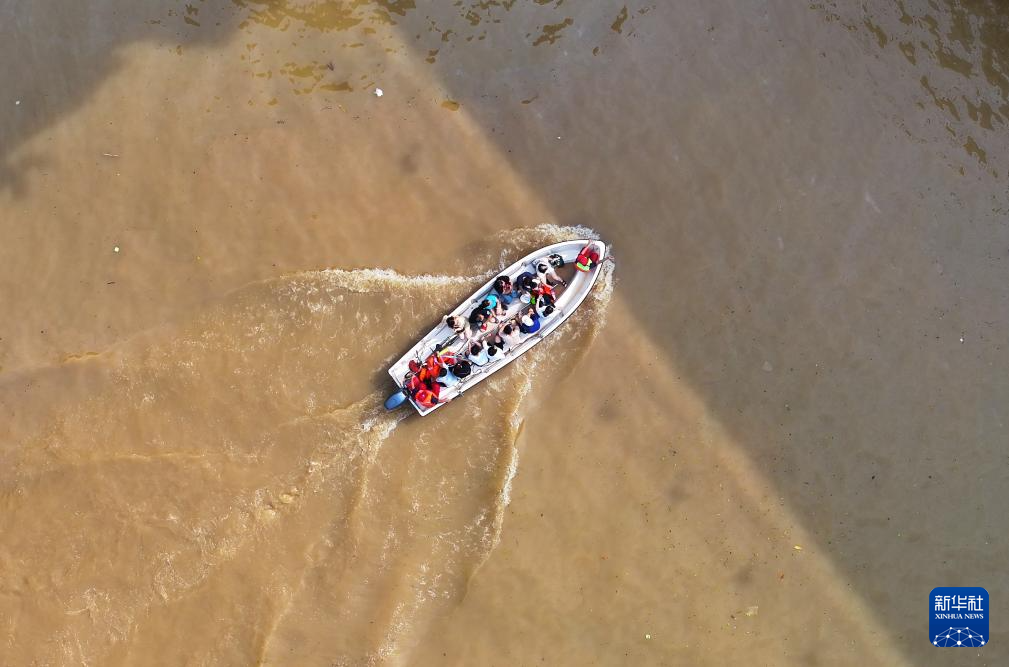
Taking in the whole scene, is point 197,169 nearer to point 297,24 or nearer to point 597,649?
point 297,24

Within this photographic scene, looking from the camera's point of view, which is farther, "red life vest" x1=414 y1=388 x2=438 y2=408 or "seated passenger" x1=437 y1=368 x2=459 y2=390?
"seated passenger" x1=437 y1=368 x2=459 y2=390

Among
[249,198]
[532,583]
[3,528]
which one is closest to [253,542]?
[3,528]

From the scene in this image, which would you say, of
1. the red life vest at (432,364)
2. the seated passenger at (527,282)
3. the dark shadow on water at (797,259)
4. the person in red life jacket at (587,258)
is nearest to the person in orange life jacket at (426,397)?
the red life vest at (432,364)

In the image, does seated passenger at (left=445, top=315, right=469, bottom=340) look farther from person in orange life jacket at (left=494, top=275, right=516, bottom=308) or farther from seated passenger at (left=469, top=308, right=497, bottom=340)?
person in orange life jacket at (left=494, top=275, right=516, bottom=308)

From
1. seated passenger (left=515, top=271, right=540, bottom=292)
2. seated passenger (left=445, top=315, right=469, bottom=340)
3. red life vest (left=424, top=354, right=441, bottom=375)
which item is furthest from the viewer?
seated passenger (left=515, top=271, right=540, bottom=292)

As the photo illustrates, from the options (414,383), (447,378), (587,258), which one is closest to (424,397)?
(414,383)

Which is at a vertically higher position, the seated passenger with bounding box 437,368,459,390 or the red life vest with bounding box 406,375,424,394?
the seated passenger with bounding box 437,368,459,390

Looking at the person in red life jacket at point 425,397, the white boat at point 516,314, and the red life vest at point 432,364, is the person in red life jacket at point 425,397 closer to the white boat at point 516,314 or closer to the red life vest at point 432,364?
the white boat at point 516,314

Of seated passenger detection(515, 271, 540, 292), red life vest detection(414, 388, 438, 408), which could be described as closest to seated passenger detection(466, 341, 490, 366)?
red life vest detection(414, 388, 438, 408)

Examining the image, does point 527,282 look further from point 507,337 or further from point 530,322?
point 507,337
